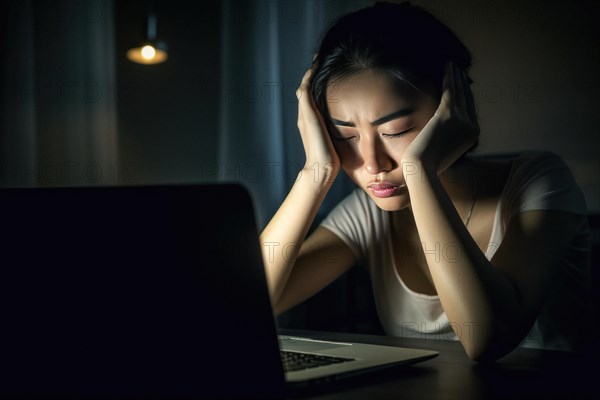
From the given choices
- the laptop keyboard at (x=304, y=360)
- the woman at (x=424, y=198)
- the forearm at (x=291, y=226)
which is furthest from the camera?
the forearm at (x=291, y=226)

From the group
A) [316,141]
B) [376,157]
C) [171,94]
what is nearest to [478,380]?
[376,157]

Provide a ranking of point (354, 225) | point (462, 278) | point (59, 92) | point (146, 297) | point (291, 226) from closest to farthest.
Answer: point (146, 297)
point (462, 278)
point (291, 226)
point (354, 225)
point (59, 92)

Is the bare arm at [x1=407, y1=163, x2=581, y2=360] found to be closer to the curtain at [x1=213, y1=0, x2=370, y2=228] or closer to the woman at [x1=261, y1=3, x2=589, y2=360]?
the woman at [x1=261, y1=3, x2=589, y2=360]

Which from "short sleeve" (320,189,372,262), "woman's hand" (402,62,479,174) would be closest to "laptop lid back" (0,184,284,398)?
"woman's hand" (402,62,479,174)

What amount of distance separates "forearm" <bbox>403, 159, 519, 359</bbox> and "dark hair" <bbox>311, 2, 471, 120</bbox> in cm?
28

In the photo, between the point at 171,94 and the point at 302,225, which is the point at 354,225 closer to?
the point at 302,225

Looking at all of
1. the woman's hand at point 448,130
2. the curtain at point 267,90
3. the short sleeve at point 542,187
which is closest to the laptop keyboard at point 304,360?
the woman's hand at point 448,130

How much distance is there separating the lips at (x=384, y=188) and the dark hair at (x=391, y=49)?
7.5 inches

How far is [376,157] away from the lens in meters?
1.16

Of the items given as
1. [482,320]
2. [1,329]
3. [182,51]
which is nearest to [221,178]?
[182,51]

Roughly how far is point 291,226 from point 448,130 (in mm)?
361

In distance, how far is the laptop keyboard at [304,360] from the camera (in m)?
0.67

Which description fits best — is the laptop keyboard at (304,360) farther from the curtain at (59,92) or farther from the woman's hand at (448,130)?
the curtain at (59,92)

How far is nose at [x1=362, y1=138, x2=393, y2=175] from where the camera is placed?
3.79 ft
